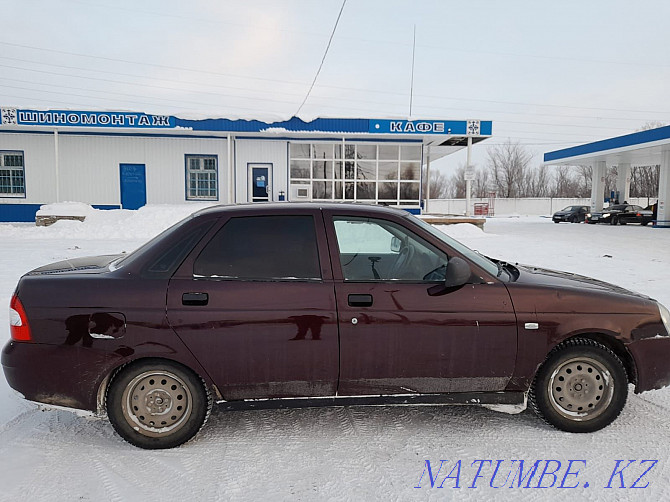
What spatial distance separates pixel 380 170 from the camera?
2320cm

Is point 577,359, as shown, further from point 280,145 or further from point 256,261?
point 280,145

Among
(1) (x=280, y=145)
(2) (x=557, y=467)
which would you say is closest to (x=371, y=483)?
(2) (x=557, y=467)

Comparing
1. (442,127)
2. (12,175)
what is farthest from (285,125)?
(12,175)

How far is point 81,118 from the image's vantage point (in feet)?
67.1

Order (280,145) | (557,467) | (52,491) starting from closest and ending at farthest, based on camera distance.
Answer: (52,491) → (557,467) → (280,145)

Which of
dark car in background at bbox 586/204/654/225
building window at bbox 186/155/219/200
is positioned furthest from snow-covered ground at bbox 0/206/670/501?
dark car in background at bbox 586/204/654/225

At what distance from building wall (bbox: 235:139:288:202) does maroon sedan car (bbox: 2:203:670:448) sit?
19.6m

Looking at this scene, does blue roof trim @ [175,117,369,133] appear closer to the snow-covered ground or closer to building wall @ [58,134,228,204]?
building wall @ [58,134,228,204]

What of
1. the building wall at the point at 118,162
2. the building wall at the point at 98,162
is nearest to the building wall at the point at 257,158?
the building wall at the point at 98,162

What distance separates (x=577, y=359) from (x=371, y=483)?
1720 mm

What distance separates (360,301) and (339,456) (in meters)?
1.01

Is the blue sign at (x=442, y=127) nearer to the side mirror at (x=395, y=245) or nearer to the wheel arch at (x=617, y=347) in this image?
the side mirror at (x=395, y=245)

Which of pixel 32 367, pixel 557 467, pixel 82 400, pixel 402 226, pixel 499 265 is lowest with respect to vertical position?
pixel 557 467

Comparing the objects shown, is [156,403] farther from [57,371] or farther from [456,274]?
[456,274]
